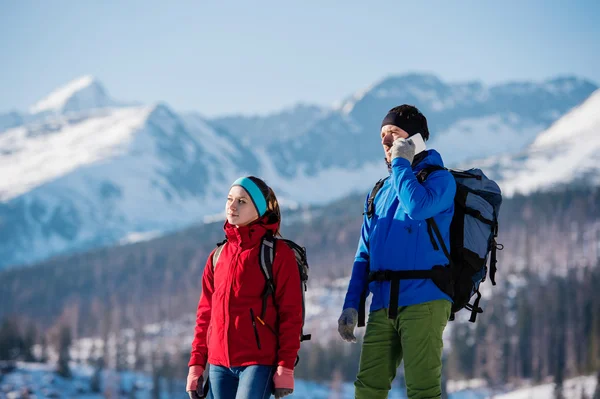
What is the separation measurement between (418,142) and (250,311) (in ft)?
8.68

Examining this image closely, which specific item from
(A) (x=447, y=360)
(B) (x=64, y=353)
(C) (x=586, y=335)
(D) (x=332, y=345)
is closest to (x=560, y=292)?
(C) (x=586, y=335)

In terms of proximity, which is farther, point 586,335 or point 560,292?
point 560,292

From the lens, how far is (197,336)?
8.58 meters

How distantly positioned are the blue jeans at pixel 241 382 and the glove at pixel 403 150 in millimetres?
2635

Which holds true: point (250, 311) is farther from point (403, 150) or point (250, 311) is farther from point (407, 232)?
point (403, 150)

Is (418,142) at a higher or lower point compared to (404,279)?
higher

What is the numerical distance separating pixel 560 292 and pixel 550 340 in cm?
2608

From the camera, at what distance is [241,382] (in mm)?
7938

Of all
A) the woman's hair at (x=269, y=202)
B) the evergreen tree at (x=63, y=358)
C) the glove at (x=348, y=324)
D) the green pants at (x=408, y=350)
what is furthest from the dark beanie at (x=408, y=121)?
the evergreen tree at (x=63, y=358)

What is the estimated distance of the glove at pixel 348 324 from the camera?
324 inches

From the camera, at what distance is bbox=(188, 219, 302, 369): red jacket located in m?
8.06

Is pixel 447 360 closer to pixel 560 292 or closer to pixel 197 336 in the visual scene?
pixel 560 292

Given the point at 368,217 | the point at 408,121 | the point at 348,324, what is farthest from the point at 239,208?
the point at 408,121

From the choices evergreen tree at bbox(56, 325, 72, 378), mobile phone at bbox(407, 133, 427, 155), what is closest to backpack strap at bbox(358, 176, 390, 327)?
mobile phone at bbox(407, 133, 427, 155)
